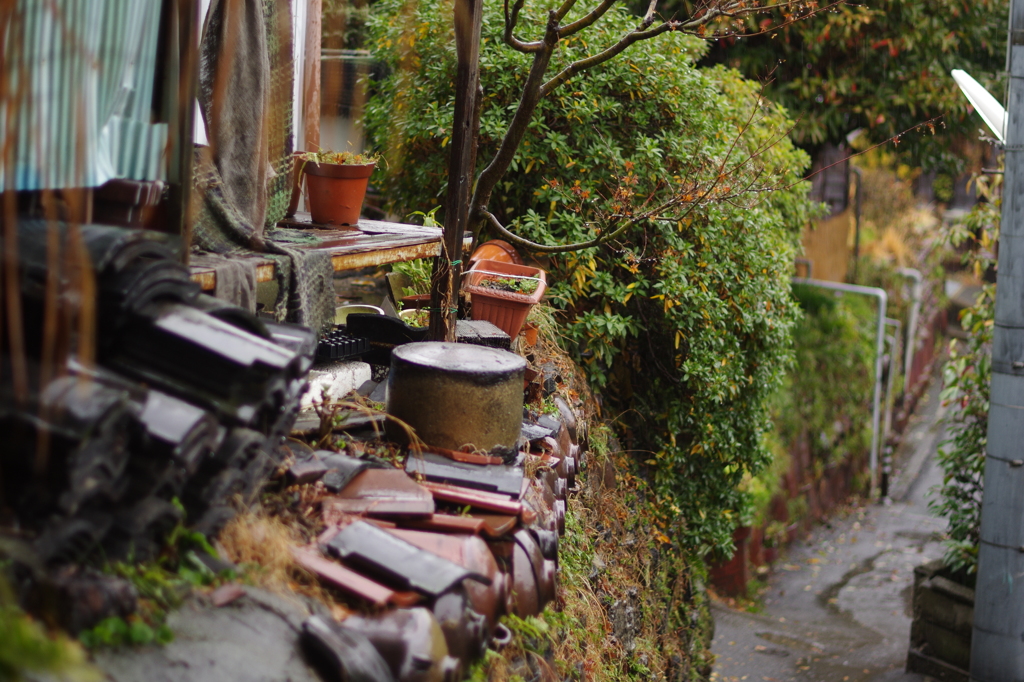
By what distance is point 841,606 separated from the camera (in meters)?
10.9

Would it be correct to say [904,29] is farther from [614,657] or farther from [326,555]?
[326,555]

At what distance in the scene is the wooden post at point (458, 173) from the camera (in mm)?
4895

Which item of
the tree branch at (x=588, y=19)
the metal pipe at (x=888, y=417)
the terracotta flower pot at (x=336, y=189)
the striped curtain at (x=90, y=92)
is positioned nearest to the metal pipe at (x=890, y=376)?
the metal pipe at (x=888, y=417)

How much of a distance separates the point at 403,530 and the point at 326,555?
0.38 m

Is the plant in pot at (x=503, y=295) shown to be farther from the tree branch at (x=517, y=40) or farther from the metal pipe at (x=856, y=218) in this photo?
the metal pipe at (x=856, y=218)

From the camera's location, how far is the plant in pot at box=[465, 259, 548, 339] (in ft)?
19.0

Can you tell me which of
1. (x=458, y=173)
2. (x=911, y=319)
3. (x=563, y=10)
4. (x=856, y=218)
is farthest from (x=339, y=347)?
(x=911, y=319)

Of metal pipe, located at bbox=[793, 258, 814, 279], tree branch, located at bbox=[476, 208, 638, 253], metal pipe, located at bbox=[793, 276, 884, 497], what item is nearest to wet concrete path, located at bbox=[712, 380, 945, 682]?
metal pipe, located at bbox=[793, 276, 884, 497]

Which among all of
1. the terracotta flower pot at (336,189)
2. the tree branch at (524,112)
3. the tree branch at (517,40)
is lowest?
the terracotta flower pot at (336,189)

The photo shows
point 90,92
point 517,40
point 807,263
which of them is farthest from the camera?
point 807,263

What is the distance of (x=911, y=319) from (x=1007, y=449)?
476 inches

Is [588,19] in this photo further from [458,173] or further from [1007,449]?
[1007,449]

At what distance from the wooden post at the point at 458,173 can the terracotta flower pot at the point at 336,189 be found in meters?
0.57

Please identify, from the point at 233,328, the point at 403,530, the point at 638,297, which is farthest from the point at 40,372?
the point at 638,297
